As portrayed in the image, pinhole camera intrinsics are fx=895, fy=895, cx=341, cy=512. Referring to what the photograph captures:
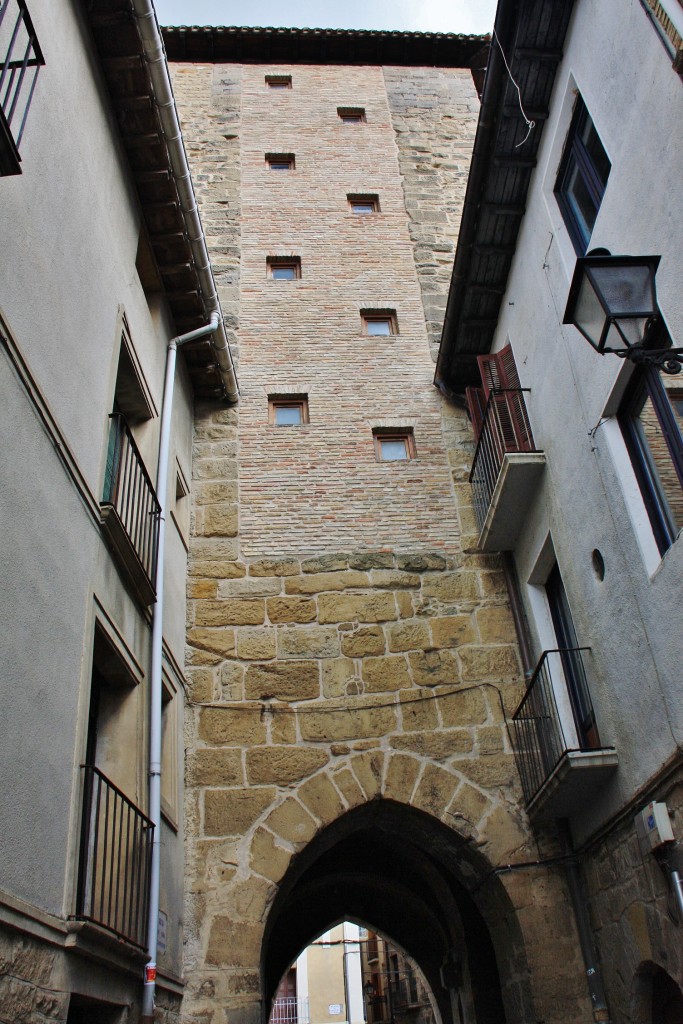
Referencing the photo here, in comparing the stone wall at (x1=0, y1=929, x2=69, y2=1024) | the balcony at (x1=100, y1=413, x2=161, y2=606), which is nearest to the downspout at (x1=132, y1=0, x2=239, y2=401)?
the balcony at (x1=100, y1=413, x2=161, y2=606)

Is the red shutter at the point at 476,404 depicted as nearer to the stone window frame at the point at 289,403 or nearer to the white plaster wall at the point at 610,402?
the white plaster wall at the point at 610,402

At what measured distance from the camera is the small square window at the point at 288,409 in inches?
396

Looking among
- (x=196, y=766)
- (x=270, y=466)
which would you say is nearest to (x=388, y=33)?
(x=270, y=466)

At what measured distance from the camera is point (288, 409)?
→ 1020 cm

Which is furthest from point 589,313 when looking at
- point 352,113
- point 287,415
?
point 352,113

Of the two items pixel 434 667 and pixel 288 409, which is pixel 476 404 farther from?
pixel 434 667

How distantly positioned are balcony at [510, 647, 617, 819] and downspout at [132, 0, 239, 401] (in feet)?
15.1

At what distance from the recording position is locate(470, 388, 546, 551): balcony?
782 cm

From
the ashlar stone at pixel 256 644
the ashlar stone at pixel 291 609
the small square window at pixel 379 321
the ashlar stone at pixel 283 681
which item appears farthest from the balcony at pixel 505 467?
the small square window at pixel 379 321

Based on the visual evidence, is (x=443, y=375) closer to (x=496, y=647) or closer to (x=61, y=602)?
(x=496, y=647)

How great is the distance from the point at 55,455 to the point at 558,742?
14.2 feet

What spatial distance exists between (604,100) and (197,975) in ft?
22.9

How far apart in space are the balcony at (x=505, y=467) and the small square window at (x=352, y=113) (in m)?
7.82

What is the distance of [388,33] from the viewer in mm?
15414
